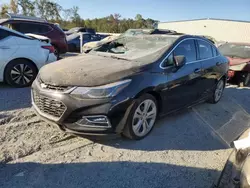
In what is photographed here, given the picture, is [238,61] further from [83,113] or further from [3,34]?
[3,34]

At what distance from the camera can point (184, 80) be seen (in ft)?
14.4

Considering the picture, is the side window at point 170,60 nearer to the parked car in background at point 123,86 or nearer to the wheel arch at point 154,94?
the parked car in background at point 123,86

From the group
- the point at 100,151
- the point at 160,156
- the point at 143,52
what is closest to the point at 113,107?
the point at 100,151

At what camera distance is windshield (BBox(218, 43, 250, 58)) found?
28.2ft

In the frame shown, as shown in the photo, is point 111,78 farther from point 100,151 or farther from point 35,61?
point 35,61

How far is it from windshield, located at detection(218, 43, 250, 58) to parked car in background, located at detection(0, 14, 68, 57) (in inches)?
246

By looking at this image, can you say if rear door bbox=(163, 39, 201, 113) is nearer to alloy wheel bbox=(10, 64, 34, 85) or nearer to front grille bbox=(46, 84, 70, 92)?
front grille bbox=(46, 84, 70, 92)

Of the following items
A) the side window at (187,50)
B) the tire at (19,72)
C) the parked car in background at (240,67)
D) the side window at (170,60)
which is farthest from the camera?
the parked car in background at (240,67)

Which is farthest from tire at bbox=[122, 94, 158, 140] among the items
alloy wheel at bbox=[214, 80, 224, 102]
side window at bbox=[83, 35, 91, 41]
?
side window at bbox=[83, 35, 91, 41]

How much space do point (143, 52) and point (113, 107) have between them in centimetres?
144

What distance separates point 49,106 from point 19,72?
119 inches

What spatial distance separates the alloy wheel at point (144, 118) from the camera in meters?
3.64

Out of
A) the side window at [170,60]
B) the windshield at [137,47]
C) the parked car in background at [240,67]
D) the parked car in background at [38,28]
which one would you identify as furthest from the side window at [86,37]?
the side window at [170,60]

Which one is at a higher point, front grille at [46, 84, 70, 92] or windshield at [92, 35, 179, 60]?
windshield at [92, 35, 179, 60]
